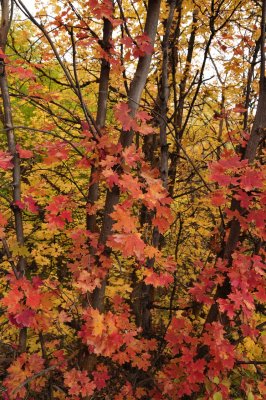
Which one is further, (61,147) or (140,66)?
(61,147)

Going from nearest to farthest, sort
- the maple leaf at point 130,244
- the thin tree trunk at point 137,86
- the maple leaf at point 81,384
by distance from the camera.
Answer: the maple leaf at point 130,244
the thin tree trunk at point 137,86
the maple leaf at point 81,384

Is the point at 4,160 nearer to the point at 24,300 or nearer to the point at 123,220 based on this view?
the point at 123,220

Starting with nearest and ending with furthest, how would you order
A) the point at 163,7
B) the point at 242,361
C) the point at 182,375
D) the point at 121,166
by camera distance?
the point at 121,166 → the point at 242,361 → the point at 182,375 → the point at 163,7

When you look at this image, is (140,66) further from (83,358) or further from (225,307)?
(83,358)

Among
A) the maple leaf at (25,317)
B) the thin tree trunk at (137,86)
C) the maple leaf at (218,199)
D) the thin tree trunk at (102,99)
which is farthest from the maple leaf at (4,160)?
the maple leaf at (218,199)

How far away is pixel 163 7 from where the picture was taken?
431 centimetres

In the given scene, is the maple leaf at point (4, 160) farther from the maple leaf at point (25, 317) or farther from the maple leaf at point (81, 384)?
the maple leaf at point (81, 384)

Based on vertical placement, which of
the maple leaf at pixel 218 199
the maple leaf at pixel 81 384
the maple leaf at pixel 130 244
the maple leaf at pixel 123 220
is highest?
the maple leaf at pixel 218 199

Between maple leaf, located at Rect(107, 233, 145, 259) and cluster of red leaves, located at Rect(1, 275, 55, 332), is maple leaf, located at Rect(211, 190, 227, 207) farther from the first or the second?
cluster of red leaves, located at Rect(1, 275, 55, 332)

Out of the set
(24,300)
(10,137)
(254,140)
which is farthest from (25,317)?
(254,140)

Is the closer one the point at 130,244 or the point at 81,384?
the point at 130,244

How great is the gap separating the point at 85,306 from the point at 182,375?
1.35m

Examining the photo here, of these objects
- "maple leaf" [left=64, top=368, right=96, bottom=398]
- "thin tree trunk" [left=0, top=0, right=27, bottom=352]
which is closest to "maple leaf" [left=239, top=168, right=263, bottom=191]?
"thin tree trunk" [left=0, top=0, right=27, bottom=352]

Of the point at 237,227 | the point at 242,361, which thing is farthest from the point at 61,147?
the point at 242,361
